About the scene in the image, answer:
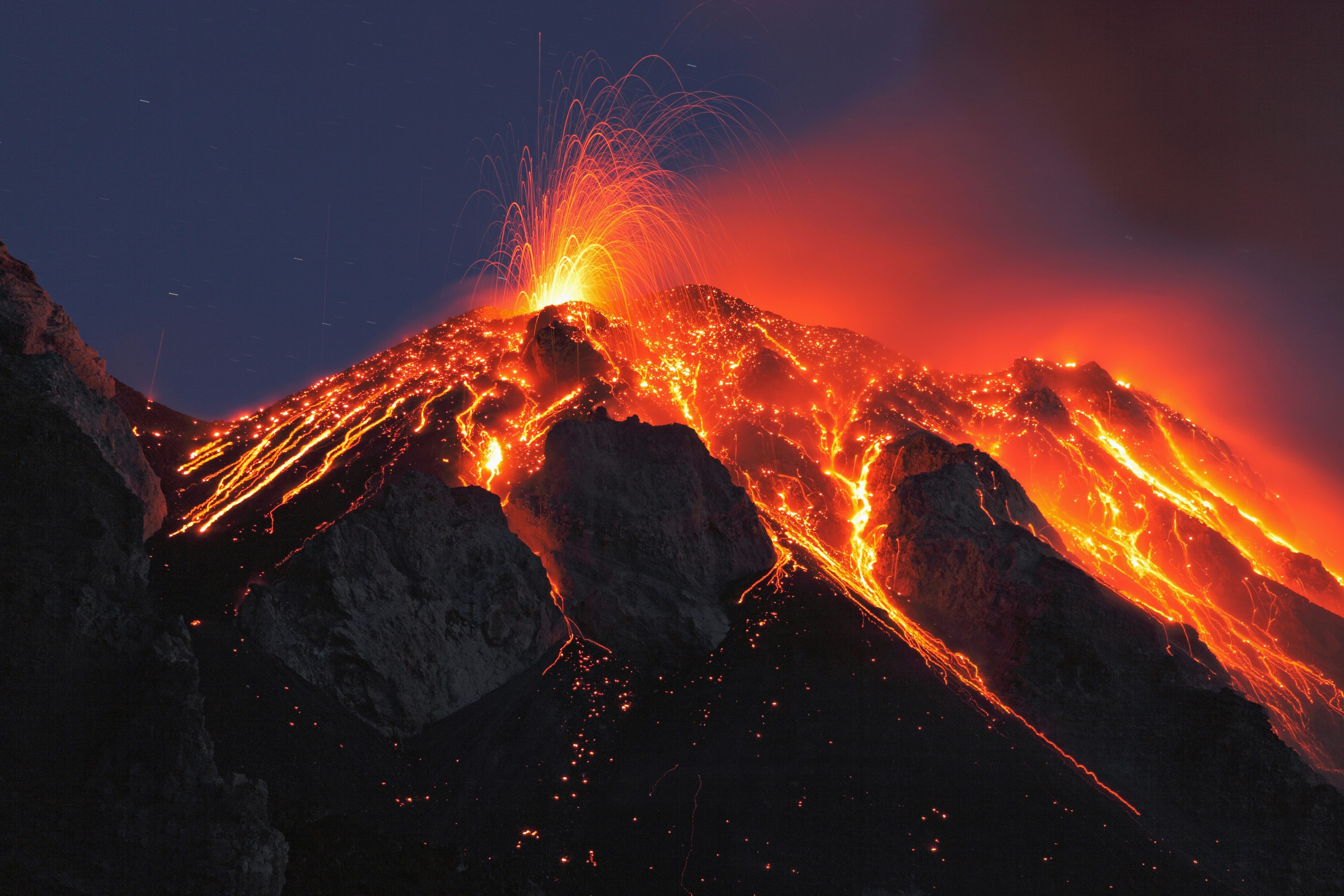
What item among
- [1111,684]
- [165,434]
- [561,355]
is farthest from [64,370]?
[1111,684]

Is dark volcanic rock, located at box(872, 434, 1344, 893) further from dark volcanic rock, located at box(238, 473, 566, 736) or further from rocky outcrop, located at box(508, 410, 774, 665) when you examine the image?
dark volcanic rock, located at box(238, 473, 566, 736)

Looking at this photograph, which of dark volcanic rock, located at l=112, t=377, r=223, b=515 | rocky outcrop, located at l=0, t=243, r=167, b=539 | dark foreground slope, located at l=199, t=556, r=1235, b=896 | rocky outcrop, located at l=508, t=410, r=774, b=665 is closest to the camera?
dark foreground slope, located at l=199, t=556, r=1235, b=896

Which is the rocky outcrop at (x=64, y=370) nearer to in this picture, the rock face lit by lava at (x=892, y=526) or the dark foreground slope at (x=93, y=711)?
the rock face lit by lava at (x=892, y=526)

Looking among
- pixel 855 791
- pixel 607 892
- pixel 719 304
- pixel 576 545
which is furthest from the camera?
pixel 719 304

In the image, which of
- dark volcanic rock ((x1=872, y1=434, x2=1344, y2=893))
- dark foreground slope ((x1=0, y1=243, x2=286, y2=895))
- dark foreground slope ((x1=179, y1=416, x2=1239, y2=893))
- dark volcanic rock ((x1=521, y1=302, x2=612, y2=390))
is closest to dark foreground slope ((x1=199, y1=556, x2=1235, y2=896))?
dark foreground slope ((x1=179, y1=416, x2=1239, y2=893))

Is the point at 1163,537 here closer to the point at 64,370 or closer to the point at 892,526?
the point at 892,526

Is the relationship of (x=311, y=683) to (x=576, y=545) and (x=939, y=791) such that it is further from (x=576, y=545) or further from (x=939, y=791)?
(x=939, y=791)

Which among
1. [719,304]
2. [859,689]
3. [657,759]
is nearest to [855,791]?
[859,689]
